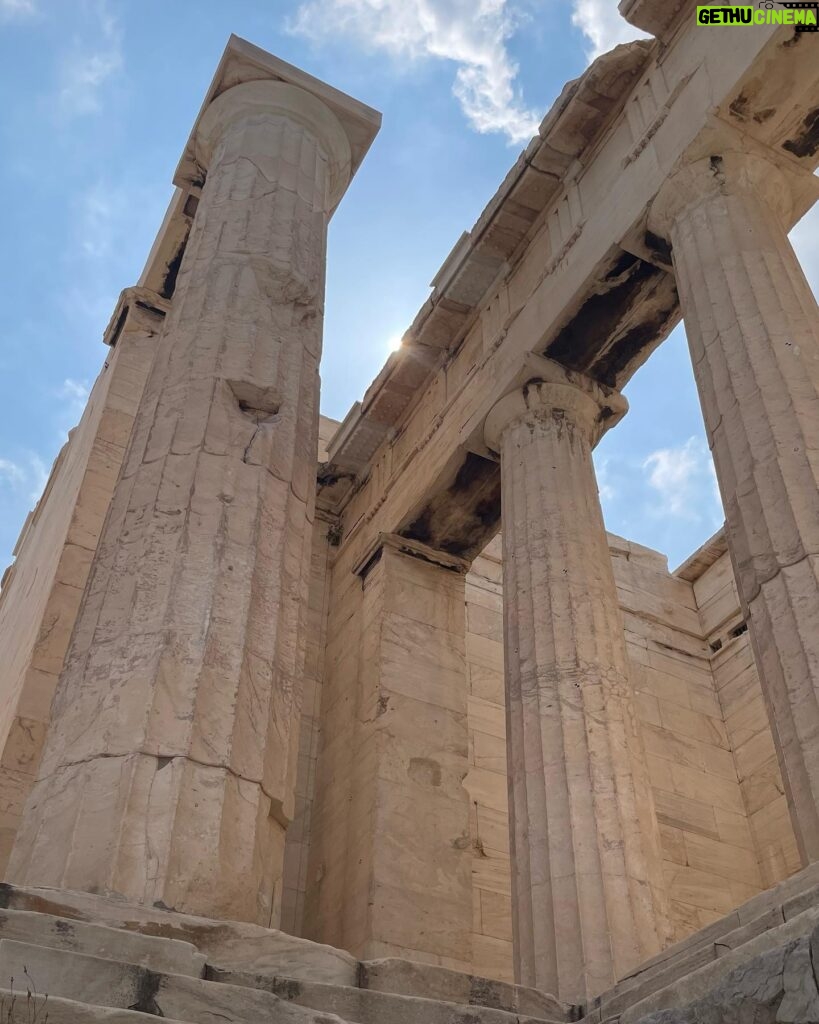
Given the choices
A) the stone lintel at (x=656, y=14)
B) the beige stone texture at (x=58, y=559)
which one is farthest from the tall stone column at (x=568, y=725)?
the beige stone texture at (x=58, y=559)

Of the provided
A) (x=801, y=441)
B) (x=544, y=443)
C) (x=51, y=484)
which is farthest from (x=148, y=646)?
(x=51, y=484)

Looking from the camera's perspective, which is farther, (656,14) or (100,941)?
(656,14)

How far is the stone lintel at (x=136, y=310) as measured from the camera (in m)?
16.2

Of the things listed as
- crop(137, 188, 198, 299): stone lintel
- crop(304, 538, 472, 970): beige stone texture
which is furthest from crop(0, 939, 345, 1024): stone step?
crop(137, 188, 198, 299): stone lintel

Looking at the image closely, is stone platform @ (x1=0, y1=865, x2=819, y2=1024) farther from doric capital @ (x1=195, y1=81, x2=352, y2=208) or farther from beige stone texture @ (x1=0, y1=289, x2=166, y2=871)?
doric capital @ (x1=195, y1=81, x2=352, y2=208)

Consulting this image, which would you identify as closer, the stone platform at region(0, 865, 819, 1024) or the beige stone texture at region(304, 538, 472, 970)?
the stone platform at region(0, 865, 819, 1024)

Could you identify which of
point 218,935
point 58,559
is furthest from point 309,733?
point 218,935

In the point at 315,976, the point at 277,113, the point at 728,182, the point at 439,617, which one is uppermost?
the point at 277,113

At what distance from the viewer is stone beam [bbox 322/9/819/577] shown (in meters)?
10.8

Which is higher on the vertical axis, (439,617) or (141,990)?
(439,617)

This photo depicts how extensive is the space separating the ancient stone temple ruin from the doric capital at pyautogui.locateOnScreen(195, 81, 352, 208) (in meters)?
0.06

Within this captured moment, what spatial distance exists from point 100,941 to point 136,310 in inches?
493

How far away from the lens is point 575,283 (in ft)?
40.8

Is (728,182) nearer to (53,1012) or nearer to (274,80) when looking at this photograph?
(274,80)
